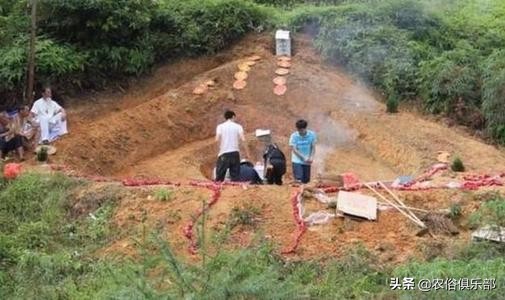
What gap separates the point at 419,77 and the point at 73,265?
876 cm

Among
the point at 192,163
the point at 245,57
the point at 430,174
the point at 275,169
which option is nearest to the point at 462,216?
the point at 430,174


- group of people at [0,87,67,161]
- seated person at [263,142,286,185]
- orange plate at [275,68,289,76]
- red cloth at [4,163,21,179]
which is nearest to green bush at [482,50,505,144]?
orange plate at [275,68,289,76]

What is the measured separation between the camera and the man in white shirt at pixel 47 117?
13.4m

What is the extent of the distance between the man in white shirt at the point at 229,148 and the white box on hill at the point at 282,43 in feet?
18.4

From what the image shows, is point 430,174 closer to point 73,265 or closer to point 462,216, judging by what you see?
point 462,216

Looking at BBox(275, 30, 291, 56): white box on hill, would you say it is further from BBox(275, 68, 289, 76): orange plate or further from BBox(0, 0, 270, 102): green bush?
BBox(0, 0, 270, 102): green bush

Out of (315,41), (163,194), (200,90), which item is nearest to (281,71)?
(315,41)

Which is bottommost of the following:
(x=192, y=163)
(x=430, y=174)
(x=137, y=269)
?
(x=192, y=163)

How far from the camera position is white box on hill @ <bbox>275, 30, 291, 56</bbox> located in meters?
17.0

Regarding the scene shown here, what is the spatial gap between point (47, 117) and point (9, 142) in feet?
2.66

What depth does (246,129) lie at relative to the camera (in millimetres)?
15500

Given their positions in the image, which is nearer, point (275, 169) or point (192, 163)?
point (275, 169)

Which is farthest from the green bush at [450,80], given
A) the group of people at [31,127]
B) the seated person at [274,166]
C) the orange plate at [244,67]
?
the group of people at [31,127]

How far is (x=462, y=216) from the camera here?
30.9ft
